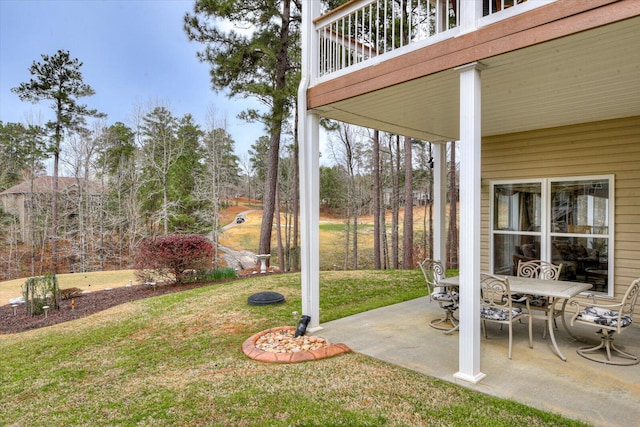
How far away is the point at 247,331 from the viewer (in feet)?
15.4

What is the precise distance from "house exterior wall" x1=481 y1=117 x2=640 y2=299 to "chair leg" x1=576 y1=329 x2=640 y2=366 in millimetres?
1604

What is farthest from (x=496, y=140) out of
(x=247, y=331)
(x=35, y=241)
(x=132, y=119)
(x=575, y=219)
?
(x=35, y=241)

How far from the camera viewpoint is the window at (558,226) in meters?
4.88

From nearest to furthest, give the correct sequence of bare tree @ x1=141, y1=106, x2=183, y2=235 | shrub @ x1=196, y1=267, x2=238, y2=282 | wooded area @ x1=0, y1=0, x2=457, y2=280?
shrub @ x1=196, y1=267, x2=238, y2=282 < wooded area @ x1=0, y1=0, x2=457, y2=280 < bare tree @ x1=141, y1=106, x2=183, y2=235

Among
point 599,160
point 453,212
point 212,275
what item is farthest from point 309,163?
point 453,212

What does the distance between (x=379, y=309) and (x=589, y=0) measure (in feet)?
14.1

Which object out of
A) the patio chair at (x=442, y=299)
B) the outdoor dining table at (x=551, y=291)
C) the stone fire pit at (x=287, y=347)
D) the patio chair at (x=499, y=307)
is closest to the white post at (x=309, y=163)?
the stone fire pit at (x=287, y=347)

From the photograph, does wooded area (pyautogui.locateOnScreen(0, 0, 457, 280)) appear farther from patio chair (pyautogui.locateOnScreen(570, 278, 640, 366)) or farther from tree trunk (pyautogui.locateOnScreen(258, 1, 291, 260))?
patio chair (pyautogui.locateOnScreen(570, 278, 640, 366))

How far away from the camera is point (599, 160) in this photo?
4.88 meters

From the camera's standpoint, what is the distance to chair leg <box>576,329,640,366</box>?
131 inches

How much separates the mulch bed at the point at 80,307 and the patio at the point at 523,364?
5374 mm

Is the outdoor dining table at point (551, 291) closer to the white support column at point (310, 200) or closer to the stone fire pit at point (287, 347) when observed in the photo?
the stone fire pit at point (287, 347)

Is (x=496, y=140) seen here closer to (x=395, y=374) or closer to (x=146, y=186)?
(x=395, y=374)

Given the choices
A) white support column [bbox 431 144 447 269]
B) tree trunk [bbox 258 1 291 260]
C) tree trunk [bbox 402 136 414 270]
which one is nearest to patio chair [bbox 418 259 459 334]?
white support column [bbox 431 144 447 269]
